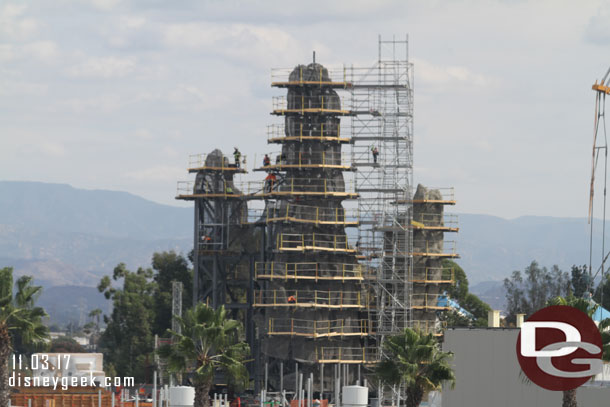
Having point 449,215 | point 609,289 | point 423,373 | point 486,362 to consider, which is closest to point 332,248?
point 449,215

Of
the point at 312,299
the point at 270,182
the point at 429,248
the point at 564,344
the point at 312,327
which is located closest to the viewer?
the point at 564,344

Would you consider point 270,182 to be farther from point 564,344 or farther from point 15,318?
point 564,344

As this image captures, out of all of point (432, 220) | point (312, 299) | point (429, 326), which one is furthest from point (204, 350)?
point (432, 220)

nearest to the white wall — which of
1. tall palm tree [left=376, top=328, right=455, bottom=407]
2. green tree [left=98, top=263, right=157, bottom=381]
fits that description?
tall palm tree [left=376, top=328, right=455, bottom=407]

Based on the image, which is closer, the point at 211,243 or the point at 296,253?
the point at 296,253

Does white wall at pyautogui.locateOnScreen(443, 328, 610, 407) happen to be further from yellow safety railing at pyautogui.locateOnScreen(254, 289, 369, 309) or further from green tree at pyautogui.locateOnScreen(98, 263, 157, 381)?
green tree at pyautogui.locateOnScreen(98, 263, 157, 381)

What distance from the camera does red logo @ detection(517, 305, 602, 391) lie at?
69.9m

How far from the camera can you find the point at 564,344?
7175 cm

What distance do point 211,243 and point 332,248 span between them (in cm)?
1551

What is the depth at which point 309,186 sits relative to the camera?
122m

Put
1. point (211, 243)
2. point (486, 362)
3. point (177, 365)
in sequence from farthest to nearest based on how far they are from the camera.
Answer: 1. point (211, 243)
2. point (486, 362)
3. point (177, 365)

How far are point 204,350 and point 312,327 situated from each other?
45.2m

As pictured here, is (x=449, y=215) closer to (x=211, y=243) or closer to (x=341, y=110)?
(x=341, y=110)

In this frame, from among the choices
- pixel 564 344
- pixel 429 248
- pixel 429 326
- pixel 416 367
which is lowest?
pixel 416 367
